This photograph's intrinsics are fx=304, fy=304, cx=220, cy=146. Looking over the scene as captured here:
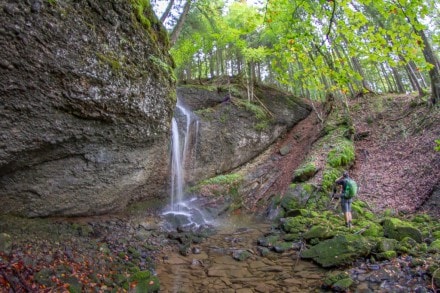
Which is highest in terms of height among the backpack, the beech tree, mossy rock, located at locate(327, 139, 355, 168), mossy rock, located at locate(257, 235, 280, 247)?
the beech tree

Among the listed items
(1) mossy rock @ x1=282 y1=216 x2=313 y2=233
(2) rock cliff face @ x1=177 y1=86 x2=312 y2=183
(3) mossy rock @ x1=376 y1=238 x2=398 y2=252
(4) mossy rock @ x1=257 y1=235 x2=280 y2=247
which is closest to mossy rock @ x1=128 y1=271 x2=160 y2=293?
(4) mossy rock @ x1=257 y1=235 x2=280 y2=247

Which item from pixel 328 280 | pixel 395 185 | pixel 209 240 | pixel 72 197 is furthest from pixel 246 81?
pixel 328 280

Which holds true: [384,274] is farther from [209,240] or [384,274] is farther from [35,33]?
[35,33]

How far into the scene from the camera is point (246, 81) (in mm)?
19016

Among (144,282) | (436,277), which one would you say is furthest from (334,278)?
(144,282)

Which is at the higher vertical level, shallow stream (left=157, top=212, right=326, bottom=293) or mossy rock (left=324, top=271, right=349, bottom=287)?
mossy rock (left=324, top=271, right=349, bottom=287)

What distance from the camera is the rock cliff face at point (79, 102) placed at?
5.63 metres

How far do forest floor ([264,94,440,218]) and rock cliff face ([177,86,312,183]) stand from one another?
1134 millimetres

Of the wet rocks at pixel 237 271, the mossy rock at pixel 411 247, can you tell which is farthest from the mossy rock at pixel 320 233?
the mossy rock at pixel 411 247

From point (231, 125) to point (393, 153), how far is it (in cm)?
741

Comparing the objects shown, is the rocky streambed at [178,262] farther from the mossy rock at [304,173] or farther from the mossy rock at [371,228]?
the mossy rock at [304,173]

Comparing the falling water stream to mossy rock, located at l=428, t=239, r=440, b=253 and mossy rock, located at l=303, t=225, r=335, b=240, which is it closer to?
mossy rock, located at l=303, t=225, r=335, b=240

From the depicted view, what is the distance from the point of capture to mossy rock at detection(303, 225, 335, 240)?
8009 mm

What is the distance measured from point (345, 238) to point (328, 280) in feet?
5.20
